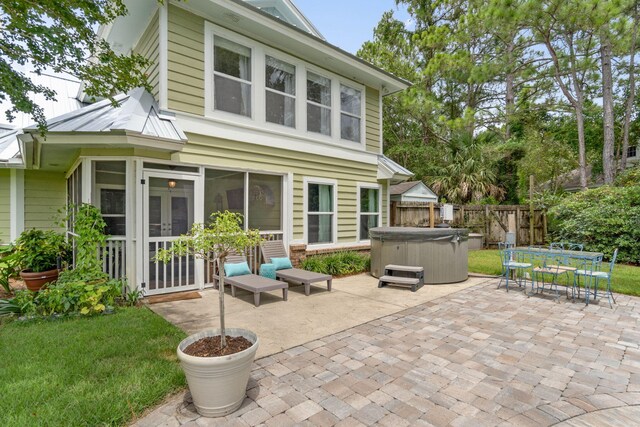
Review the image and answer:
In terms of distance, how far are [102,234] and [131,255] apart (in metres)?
0.57

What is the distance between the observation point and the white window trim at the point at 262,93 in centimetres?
622

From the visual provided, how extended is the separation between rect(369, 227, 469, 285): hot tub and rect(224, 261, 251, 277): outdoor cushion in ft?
10.8

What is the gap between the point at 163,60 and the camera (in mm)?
5684

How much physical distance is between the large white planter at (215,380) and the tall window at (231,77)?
17.5ft

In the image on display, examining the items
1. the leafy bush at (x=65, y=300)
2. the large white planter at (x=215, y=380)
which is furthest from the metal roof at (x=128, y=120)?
the large white planter at (x=215, y=380)

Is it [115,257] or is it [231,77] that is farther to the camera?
[231,77]

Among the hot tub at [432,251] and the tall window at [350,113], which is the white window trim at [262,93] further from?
the hot tub at [432,251]

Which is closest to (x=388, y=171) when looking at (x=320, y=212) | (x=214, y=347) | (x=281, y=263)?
(x=320, y=212)

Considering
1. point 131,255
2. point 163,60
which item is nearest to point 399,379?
point 131,255

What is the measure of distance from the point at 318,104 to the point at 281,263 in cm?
426

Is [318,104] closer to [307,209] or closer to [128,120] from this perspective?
[307,209]

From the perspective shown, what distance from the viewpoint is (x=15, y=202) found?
26.0 ft

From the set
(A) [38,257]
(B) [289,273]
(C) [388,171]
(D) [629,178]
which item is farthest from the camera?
(D) [629,178]

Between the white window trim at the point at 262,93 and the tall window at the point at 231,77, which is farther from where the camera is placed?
the tall window at the point at 231,77
